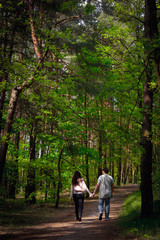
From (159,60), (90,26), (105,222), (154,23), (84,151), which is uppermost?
(90,26)

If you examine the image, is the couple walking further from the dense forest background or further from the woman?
the dense forest background

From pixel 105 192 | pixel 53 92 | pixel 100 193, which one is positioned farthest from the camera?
pixel 53 92

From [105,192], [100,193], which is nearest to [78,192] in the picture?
[100,193]

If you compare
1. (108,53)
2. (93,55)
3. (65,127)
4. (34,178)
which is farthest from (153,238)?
(93,55)

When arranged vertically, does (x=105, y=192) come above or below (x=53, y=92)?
below

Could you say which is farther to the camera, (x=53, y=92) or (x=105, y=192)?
(x=53, y=92)

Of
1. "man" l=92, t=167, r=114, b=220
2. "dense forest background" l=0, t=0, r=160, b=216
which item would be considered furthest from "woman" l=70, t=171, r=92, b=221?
"dense forest background" l=0, t=0, r=160, b=216

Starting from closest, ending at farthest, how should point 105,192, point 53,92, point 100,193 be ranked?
point 105,192
point 100,193
point 53,92

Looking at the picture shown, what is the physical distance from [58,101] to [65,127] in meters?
2.26

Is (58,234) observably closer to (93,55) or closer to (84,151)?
(84,151)

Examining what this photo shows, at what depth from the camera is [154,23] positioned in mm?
5371

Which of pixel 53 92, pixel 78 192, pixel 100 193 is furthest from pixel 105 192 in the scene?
pixel 53 92

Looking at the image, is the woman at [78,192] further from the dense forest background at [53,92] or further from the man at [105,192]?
the dense forest background at [53,92]

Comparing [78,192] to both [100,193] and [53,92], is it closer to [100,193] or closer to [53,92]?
[100,193]
